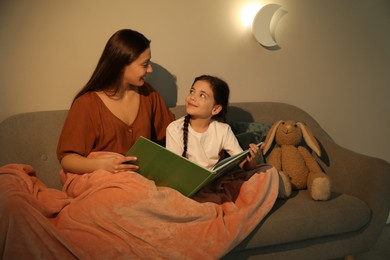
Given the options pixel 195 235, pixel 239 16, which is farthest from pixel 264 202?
pixel 239 16

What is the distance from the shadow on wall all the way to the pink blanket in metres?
0.78

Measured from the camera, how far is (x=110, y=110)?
157 centimetres

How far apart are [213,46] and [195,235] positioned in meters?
1.24

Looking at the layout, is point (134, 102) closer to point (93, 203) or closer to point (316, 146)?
point (93, 203)

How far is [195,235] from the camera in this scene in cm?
121

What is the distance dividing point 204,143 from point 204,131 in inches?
2.5

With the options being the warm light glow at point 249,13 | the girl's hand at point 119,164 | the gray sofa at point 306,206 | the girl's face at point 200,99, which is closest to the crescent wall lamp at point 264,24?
the warm light glow at point 249,13

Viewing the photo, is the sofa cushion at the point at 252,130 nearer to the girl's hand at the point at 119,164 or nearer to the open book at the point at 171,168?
the open book at the point at 171,168

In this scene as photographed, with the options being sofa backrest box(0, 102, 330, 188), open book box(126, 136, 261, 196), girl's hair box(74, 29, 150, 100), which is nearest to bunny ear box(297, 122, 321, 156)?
open book box(126, 136, 261, 196)

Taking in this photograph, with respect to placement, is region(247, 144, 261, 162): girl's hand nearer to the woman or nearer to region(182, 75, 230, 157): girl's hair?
region(182, 75, 230, 157): girl's hair

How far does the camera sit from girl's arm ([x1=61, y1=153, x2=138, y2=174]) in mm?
1318

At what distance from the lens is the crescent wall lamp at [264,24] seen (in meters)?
2.05

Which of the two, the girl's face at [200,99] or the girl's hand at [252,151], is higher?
the girl's face at [200,99]

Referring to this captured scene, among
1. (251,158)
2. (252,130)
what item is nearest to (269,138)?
(252,130)
